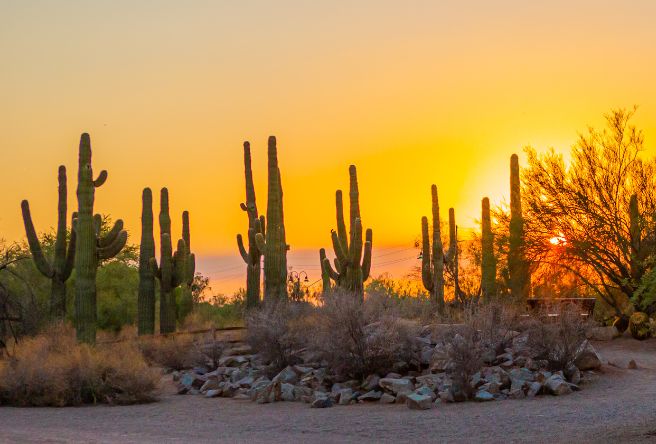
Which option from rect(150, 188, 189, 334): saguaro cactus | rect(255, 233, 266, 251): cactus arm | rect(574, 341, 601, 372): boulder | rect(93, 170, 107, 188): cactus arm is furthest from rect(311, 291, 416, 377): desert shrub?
rect(150, 188, 189, 334): saguaro cactus

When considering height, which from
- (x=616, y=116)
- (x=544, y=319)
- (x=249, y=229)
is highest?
(x=616, y=116)

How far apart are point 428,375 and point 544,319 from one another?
387 centimetres

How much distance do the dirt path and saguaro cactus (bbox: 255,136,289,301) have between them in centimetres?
1026

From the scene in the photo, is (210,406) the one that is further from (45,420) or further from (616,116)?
(616,116)

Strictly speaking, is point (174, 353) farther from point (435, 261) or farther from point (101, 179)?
point (435, 261)

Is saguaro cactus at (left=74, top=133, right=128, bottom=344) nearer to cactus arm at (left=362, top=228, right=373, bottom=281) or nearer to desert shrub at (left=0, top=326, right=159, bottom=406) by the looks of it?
desert shrub at (left=0, top=326, right=159, bottom=406)

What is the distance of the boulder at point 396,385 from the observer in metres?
23.0

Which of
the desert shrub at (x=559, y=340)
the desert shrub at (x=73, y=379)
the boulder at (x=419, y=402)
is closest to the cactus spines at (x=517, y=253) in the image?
the desert shrub at (x=559, y=340)

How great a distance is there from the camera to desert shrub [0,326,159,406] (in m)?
23.5

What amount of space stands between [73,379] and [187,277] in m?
16.7

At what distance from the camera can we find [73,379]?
78.8 feet

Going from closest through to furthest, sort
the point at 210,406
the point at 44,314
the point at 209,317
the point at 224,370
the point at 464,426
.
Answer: the point at 464,426 < the point at 210,406 < the point at 224,370 < the point at 44,314 < the point at 209,317

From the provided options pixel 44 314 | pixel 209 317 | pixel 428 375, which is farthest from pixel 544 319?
pixel 209 317

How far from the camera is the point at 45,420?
68.5 ft
